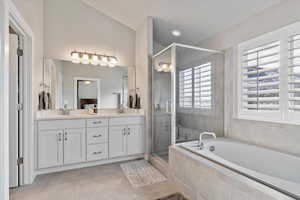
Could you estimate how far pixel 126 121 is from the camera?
2945 mm

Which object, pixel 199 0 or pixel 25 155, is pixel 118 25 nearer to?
pixel 199 0

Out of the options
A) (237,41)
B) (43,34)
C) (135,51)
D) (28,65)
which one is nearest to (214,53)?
(237,41)

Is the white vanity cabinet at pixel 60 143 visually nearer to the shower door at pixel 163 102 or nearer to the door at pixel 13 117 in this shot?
the door at pixel 13 117

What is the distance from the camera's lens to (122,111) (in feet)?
11.2

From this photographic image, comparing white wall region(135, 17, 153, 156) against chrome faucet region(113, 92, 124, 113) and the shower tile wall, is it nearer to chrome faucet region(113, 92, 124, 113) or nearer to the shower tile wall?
chrome faucet region(113, 92, 124, 113)

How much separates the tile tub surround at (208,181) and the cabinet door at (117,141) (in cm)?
113

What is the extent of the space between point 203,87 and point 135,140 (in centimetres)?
160

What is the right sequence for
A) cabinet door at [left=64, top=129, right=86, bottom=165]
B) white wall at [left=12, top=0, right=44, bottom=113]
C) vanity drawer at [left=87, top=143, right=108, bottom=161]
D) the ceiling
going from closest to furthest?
white wall at [left=12, top=0, right=44, bottom=113] → the ceiling → cabinet door at [left=64, top=129, right=86, bottom=165] → vanity drawer at [left=87, top=143, right=108, bottom=161]

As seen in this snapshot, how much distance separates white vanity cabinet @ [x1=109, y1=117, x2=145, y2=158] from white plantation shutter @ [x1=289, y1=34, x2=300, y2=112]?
2.27 m

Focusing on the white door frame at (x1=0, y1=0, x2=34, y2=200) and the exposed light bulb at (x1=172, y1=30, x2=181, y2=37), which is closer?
the white door frame at (x1=0, y1=0, x2=34, y2=200)

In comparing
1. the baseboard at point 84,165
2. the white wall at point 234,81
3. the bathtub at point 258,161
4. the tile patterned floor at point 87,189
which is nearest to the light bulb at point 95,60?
the baseboard at point 84,165

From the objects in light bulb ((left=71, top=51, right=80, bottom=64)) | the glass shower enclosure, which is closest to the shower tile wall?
the glass shower enclosure

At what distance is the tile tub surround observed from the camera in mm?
1074

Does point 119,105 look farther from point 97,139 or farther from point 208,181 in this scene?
point 208,181
